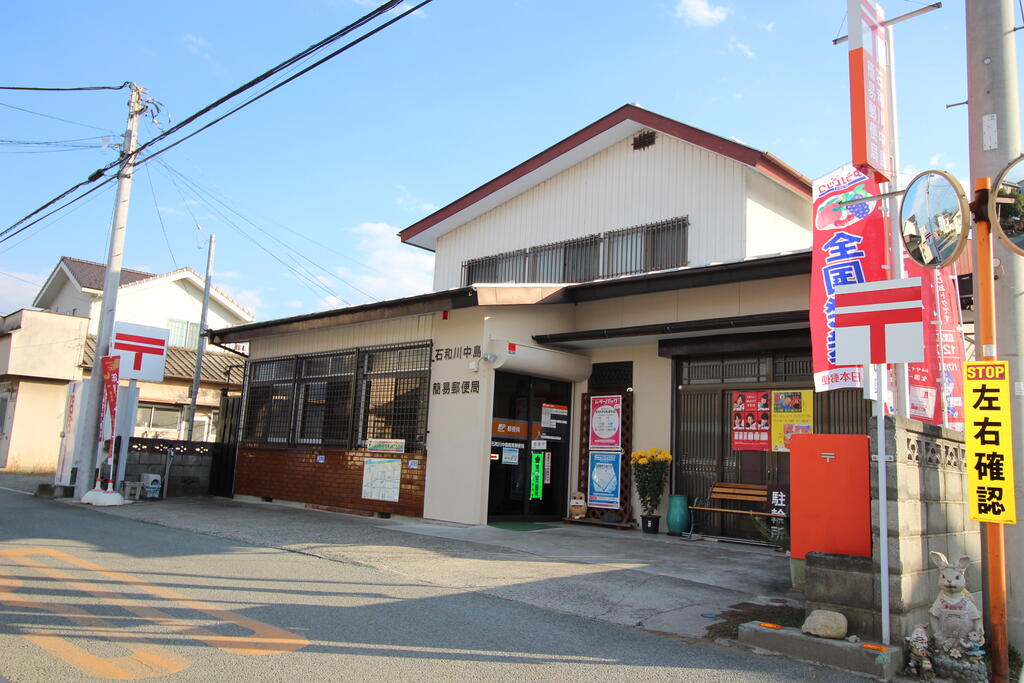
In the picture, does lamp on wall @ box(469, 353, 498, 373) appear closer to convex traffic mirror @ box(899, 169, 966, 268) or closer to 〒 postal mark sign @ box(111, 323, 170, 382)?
convex traffic mirror @ box(899, 169, 966, 268)

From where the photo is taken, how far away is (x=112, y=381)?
14.3m

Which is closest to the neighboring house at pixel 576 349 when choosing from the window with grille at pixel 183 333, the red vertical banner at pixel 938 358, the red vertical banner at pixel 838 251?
the red vertical banner at pixel 838 251

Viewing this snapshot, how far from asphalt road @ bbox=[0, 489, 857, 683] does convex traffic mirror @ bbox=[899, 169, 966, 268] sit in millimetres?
3231

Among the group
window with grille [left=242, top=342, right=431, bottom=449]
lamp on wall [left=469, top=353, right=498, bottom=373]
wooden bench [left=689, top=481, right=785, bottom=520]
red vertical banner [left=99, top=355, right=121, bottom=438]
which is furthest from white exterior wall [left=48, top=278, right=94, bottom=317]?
wooden bench [left=689, top=481, right=785, bottom=520]

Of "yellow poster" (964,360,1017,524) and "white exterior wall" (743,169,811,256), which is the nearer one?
"yellow poster" (964,360,1017,524)

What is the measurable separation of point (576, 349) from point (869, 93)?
695 cm

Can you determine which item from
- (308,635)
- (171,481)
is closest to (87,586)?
(308,635)

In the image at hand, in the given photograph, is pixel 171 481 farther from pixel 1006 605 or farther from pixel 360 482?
pixel 1006 605

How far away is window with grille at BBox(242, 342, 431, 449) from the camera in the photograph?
13164mm

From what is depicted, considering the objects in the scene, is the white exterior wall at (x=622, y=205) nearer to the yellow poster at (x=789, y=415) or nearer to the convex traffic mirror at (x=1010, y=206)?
the yellow poster at (x=789, y=415)

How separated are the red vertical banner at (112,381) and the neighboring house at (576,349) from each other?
123 inches

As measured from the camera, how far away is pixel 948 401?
7.48 m

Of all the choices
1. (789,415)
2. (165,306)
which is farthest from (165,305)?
(789,415)

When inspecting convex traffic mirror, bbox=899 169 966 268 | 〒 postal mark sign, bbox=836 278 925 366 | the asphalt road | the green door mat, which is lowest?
the asphalt road
